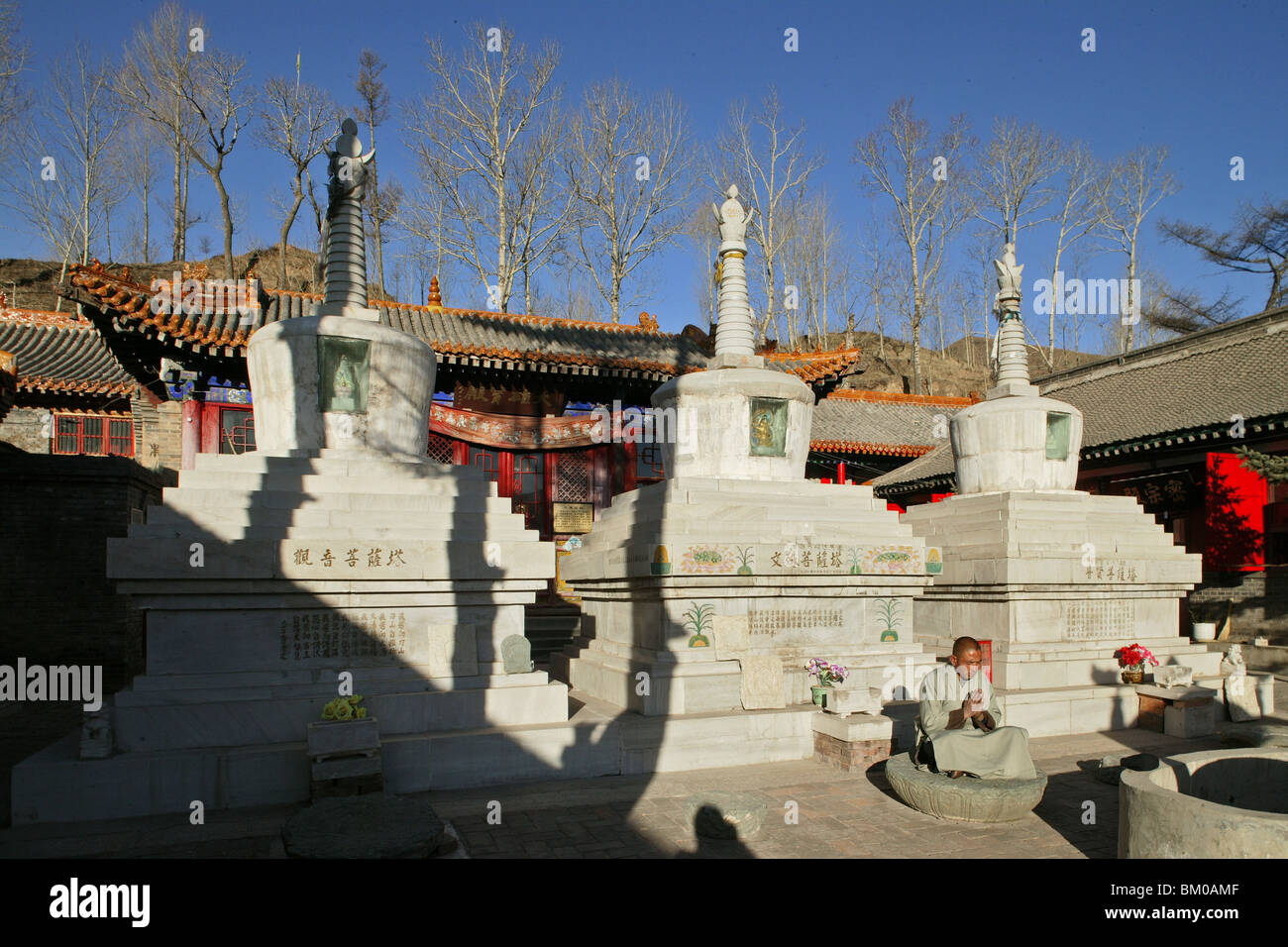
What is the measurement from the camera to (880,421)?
2764 cm

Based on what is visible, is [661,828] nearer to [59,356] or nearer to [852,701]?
[852,701]

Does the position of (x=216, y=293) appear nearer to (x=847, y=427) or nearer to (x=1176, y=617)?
(x=1176, y=617)

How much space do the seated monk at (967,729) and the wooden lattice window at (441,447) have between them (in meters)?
11.4

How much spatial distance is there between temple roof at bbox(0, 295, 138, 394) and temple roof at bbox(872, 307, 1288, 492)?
68.5ft

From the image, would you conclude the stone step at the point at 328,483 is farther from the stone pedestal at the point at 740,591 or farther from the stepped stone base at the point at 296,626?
the stone pedestal at the point at 740,591

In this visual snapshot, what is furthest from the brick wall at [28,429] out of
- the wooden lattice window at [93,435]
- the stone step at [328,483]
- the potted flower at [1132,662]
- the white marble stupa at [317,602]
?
the potted flower at [1132,662]

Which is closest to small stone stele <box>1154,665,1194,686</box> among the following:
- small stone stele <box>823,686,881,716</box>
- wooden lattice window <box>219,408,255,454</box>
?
small stone stele <box>823,686,881,716</box>

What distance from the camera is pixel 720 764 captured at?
8.51 meters

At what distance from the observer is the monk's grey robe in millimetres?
6562

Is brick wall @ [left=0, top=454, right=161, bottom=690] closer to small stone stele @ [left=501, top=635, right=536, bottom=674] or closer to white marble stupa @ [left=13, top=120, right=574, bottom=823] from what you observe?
white marble stupa @ [left=13, top=120, right=574, bottom=823]

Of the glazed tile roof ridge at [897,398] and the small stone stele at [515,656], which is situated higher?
the glazed tile roof ridge at [897,398]

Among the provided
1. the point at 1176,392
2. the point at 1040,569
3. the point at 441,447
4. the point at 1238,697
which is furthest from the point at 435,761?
the point at 1176,392

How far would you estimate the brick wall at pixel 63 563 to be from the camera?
13.6 m
